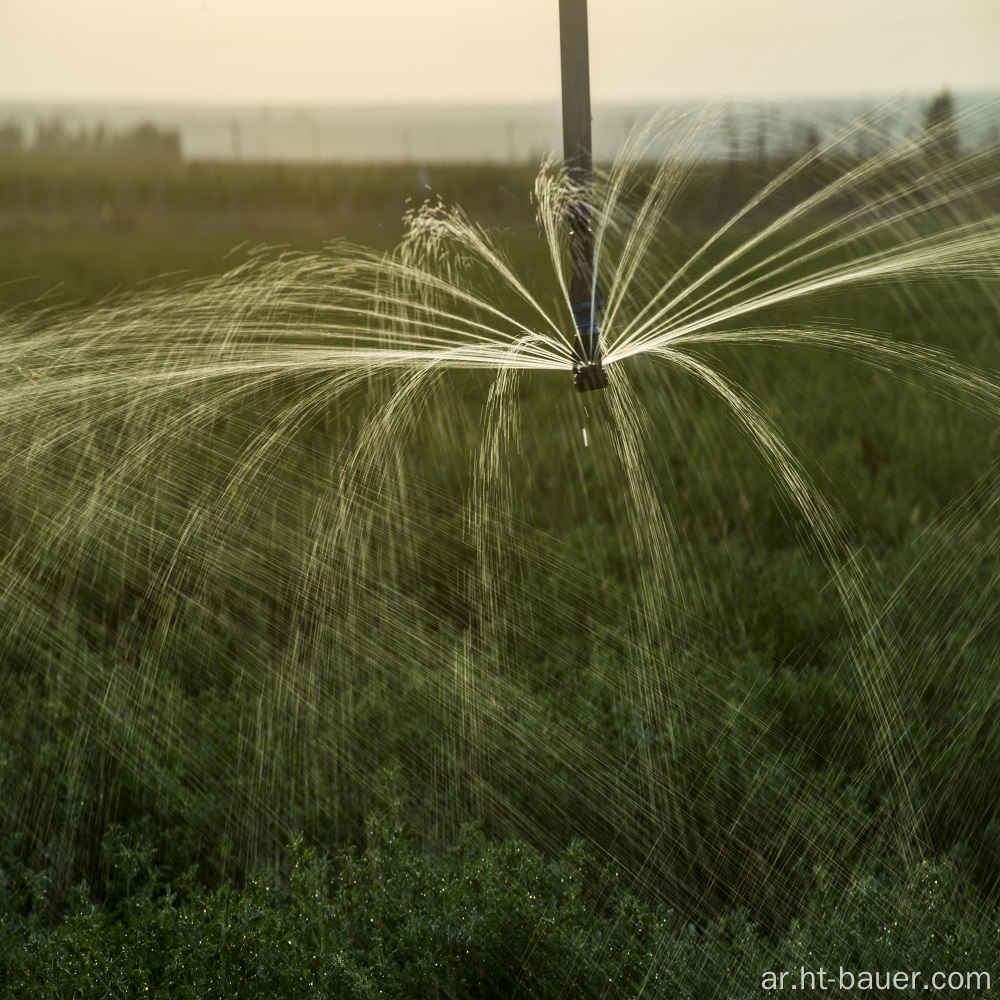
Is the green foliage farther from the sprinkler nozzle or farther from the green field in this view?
the sprinkler nozzle

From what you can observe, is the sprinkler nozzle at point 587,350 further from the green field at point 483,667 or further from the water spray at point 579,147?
the green field at point 483,667

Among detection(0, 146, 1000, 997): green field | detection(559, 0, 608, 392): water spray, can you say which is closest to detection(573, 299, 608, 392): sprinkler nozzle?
detection(559, 0, 608, 392): water spray

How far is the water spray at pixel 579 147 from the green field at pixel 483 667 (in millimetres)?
1108

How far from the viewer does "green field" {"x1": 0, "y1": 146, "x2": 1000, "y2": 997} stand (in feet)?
7.68

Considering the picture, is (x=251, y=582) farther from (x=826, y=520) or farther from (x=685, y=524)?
(x=826, y=520)

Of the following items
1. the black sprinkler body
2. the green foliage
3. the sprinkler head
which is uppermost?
the black sprinkler body

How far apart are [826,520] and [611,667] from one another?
2060 millimetres

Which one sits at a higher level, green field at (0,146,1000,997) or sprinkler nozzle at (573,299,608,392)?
sprinkler nozzle at (573,299,608,392)

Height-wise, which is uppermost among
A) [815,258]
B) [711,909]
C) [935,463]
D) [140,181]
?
[140,181]

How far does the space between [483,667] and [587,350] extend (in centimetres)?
186

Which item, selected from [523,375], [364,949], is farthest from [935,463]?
[364,949]

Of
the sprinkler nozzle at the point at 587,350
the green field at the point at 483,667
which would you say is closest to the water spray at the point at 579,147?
the sprinkler nozzle at the point at 587,350

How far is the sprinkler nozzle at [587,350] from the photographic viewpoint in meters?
2.25

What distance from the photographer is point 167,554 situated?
494 centimetres
